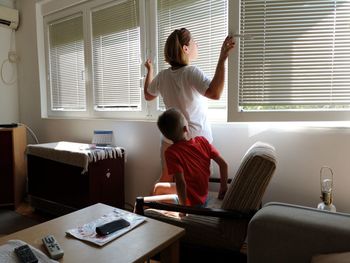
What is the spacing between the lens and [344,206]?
1.68m

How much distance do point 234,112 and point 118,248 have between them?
110 cm

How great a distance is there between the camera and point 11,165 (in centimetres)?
307

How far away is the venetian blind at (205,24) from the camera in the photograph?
2.13 m

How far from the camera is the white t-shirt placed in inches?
73.4

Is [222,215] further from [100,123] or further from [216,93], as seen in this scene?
[100,123]

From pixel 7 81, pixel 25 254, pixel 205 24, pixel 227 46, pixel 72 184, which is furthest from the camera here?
pixel 7 81

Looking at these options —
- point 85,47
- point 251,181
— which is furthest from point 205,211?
point 85,47

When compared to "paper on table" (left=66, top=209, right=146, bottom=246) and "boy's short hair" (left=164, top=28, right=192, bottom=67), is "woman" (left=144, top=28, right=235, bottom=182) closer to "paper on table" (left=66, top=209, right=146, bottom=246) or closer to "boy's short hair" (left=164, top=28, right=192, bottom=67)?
"boy's short hair" (left=164, top=28, right=192, bottom=67)

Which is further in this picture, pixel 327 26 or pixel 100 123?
pixel 100 123

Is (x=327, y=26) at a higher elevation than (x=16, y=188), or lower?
higher

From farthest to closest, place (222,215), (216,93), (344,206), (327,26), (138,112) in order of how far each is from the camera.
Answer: (138,112) → (216,93) → (344,206) → (327,26) → (222,215)

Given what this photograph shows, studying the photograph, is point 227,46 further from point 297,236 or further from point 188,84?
point 297,236

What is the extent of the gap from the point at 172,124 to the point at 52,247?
842 millimetres

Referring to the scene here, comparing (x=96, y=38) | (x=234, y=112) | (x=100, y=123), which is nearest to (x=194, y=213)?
(x=234, y=112)
